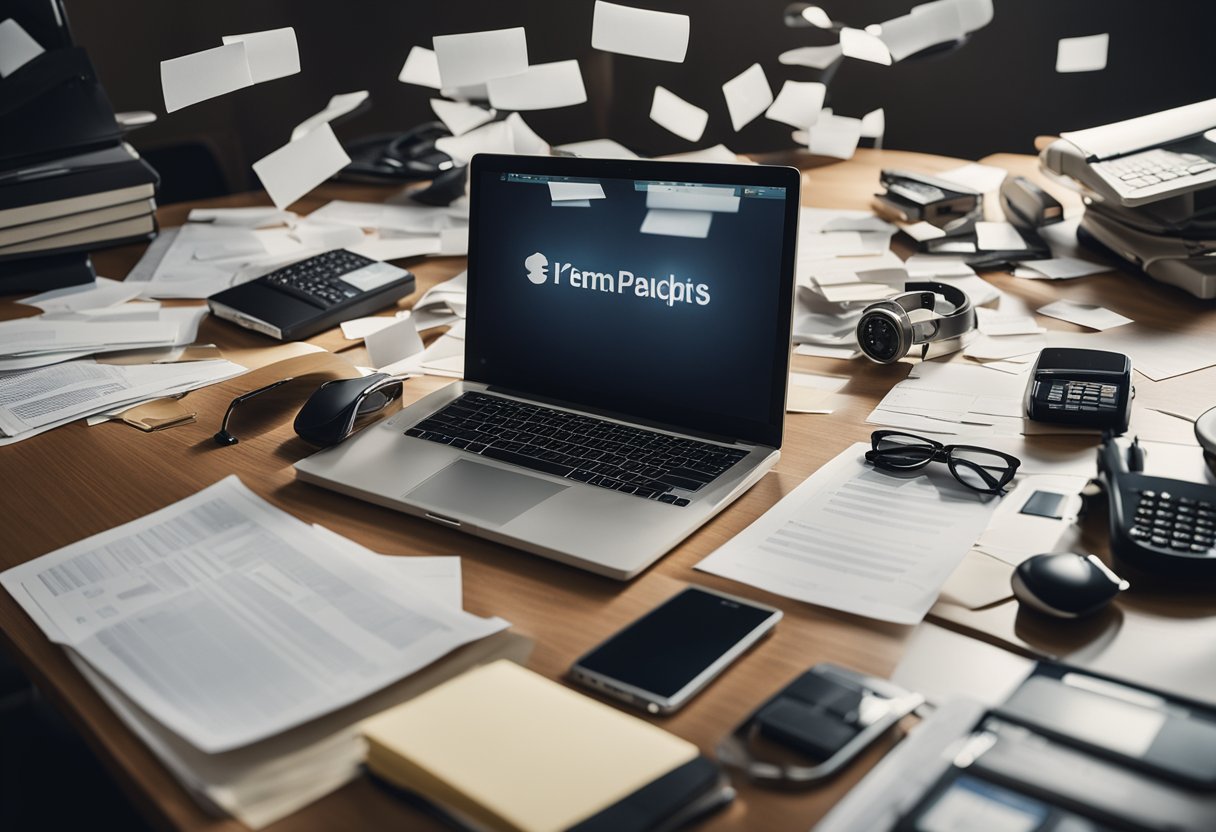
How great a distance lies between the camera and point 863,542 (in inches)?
35.9

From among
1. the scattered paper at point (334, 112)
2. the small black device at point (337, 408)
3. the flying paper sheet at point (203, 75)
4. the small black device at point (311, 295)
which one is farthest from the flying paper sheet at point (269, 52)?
the small black device at point (337, 408)

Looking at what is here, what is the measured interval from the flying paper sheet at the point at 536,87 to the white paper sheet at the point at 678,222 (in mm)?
718

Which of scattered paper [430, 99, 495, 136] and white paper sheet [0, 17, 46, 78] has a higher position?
white paper sheet [0, 17, 46, 78]

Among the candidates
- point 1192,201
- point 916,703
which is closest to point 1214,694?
point 916,703

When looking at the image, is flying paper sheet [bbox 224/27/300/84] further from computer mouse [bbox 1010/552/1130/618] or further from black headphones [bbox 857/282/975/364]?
computer mouse [bbox 1010/552/1130/618]

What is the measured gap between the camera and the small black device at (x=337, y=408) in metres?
1.10

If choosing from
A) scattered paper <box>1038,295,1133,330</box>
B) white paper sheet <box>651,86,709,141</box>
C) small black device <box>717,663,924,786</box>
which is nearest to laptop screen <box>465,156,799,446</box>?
small black device <box>717,663,924,786</box>

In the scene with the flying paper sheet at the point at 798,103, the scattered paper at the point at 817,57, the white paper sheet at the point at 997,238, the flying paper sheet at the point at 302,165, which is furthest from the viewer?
the scattered paper at the point at 817,57

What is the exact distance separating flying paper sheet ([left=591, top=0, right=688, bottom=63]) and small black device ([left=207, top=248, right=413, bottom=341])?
48 centimetres

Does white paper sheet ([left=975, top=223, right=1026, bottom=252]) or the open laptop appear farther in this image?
white paper sheet ([left=975, top=223, right=1026, bottom=252])

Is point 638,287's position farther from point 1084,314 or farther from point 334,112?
point 334,112

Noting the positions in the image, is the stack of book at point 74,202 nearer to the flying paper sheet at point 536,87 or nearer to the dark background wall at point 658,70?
the flying paper sheet at point 536,87

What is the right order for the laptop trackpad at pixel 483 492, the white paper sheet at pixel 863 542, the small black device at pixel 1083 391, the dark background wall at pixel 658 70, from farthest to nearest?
the dark background wall at pixel 658 70 < the small black device at pixel 1083 391 < the laptop trackpad at pixel 483 492 < the white paper sheet at pixel 863 542

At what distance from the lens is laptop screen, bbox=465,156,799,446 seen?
102cm
